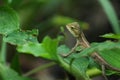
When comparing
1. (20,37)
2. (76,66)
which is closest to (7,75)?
(20,37)

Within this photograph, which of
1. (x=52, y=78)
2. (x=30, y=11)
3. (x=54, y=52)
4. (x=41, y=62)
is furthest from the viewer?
(x=41, y=62)

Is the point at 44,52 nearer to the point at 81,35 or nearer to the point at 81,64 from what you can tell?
the point at 81,64

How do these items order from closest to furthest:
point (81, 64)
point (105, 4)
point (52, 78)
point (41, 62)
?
point (81, 64) → point (105, 4) → point (52, 78) → point (41, 62)

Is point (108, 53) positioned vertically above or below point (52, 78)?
above

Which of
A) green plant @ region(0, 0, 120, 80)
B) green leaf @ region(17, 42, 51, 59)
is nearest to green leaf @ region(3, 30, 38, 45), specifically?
green plant @ region(0, 0, 120, 80)

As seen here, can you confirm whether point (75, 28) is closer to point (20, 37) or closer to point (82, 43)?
point (82, 43)

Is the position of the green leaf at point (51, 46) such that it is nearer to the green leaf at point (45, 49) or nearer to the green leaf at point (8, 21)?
the green leaf at point (45, 49)

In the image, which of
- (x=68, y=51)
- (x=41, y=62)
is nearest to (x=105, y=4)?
(x=68, y=51)
